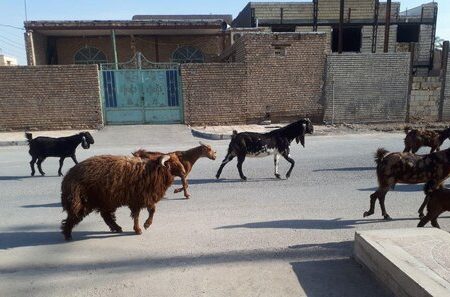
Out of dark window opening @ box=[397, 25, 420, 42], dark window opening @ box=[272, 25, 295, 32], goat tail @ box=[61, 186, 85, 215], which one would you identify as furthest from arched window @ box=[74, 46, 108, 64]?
dark window opening @ box=[397, 25, 420, 42]

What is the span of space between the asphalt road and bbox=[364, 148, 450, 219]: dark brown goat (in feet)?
1.84

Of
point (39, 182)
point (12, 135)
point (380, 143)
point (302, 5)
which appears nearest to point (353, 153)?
point (380, 143)

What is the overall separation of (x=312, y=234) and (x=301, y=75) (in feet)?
44.4

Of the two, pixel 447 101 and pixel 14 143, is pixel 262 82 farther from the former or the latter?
pixel 14 143

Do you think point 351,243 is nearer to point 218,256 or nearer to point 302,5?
point 218,256

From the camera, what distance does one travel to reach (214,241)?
4680 mm

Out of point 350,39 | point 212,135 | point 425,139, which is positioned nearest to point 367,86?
point 212,135

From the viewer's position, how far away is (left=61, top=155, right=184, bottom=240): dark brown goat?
451 cm

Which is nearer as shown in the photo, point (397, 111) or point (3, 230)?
point (3, 230)

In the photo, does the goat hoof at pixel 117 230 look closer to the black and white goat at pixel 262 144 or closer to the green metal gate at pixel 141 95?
the black and white goat at pixel 262 144

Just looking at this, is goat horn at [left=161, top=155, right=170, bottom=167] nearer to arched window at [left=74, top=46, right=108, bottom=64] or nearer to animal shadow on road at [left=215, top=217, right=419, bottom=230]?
animal shadow on road at [left=215, top=217, right=419, bottom=230]

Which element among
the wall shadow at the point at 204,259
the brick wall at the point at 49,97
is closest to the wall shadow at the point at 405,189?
the wall shadow at the point at 204,259

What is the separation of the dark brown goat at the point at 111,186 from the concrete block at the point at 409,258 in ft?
8.65

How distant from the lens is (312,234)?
4867mm
